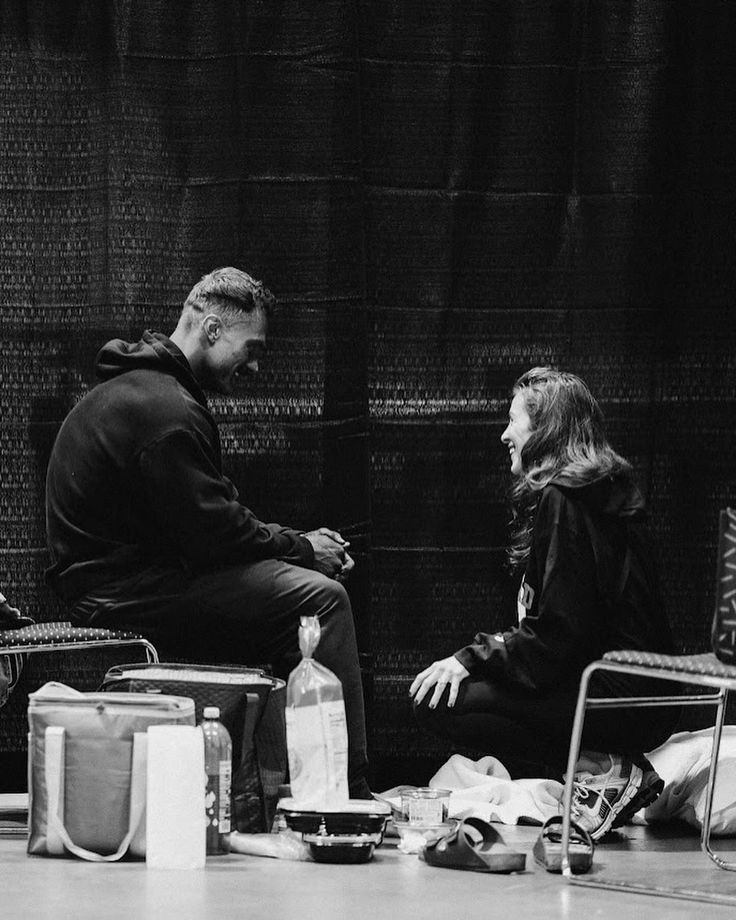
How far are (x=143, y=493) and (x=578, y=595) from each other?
96cm

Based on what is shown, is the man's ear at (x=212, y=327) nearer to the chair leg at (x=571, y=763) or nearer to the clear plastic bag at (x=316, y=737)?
the clear plastic bag at (x=316, y=737)

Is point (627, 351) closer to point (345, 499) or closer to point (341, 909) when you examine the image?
point (345, 499)

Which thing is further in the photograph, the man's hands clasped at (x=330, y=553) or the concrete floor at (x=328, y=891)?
the man's hands clasped at (x=330, y=553)

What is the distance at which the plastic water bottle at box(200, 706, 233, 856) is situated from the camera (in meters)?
2.88

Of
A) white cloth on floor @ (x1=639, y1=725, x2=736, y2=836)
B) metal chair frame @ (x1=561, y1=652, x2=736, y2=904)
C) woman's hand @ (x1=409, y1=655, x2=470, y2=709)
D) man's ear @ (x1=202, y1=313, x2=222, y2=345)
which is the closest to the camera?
metal chair frame @ (x1=561, y1=652, x2=736, y2=904)

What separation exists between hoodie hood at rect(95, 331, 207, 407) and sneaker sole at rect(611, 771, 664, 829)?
1.28 meters

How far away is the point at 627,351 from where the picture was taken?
13.0 feet

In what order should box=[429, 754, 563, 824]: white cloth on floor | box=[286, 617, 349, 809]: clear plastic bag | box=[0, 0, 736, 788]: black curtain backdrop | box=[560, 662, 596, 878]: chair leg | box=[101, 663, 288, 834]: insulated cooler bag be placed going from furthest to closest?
1. box=[0, 0, 736, 788]: black curtain backdrop
2. box=[429, 754, 563, 824]: white cloth on floor
3. box=[101, 663, 288, 834]: insulated cooler bag
4. box=[286, 617, 349, 809]: clear plastic bag
5. box=[560, 662, 596, 878]: chair leg

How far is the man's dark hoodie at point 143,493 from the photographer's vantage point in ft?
10.9

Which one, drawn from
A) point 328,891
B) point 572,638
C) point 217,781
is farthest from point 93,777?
point 572,638

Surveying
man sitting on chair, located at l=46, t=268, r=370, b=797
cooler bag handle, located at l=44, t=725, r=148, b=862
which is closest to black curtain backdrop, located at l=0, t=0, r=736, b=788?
man sitting on chair, located at l=46, t=268, r=370, b=797

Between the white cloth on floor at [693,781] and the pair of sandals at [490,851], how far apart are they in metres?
0.57

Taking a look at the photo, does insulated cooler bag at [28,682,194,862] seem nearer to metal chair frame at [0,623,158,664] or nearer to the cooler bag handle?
the cooler bag handle

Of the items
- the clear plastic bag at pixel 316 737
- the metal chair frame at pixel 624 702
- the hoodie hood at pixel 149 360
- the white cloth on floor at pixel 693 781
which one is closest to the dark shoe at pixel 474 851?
the metal chair frame at pixel 624 702
